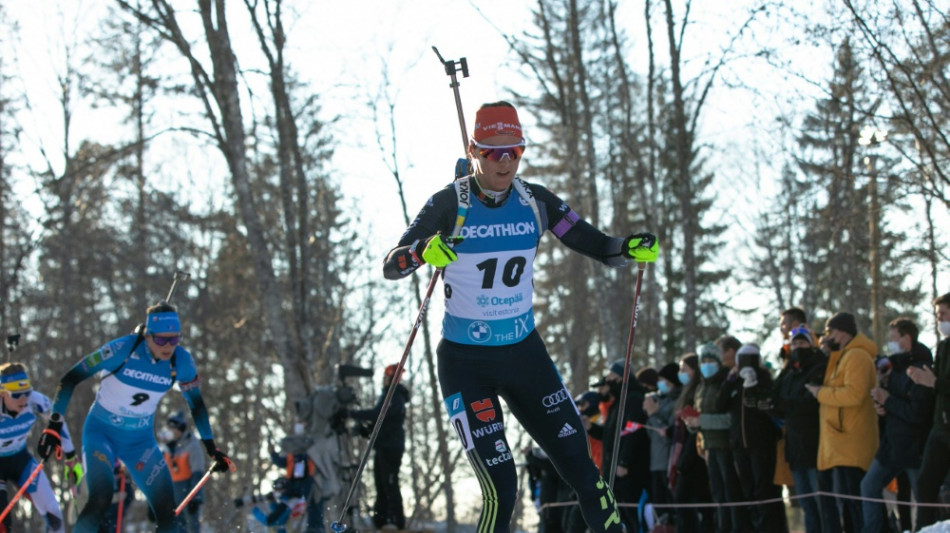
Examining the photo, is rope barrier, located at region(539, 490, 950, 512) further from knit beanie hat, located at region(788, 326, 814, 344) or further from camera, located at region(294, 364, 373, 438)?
camera, located at region(294, 364, 373, 438)

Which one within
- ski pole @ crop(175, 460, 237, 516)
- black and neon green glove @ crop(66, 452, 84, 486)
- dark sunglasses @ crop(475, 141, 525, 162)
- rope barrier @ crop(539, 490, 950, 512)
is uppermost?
dark sunglasses @ crop(475, 141, 525, 162)

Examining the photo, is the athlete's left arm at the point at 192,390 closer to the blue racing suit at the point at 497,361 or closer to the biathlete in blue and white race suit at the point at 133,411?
the biathlete in blue and white race suit at the point at 133,411

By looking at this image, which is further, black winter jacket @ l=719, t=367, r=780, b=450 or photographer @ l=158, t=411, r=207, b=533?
photographer @ l=158, t=411, r=207, b=533

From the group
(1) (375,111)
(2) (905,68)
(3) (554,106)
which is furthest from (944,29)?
(1) (375,111)

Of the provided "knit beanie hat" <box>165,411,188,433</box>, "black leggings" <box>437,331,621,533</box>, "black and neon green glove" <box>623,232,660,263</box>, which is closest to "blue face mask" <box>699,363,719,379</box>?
"black and neon green glove" <box>623,232,660,263</box>

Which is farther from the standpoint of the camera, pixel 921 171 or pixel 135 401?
pixel 921 171

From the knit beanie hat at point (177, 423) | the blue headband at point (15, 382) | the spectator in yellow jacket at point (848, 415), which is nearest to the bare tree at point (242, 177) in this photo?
the knit beanie hat at point (177, 423)

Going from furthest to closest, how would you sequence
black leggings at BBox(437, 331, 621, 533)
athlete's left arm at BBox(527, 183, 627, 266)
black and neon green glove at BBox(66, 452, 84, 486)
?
1. black and neon green glove at BBox(66, 452, 84, 486)
2. athlete's left arm at BBox(527, 183, 627, 266)
3. black leggings at BBox(437, 331, 621, 533)

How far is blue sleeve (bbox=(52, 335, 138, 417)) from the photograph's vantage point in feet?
28.0

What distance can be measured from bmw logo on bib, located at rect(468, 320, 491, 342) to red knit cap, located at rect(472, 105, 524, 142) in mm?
967

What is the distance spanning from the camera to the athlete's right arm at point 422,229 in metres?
5.75

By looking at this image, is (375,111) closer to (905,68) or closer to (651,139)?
(651,139)

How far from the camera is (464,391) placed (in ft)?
19.6

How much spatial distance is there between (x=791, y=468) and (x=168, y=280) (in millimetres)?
22480
